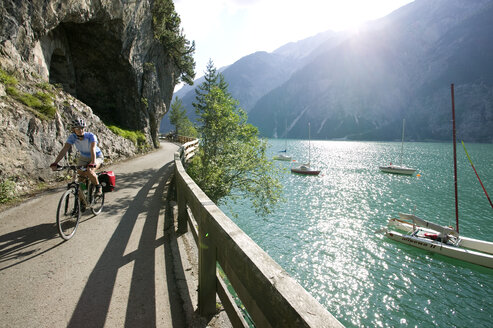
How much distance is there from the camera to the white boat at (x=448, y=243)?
46.7 feet

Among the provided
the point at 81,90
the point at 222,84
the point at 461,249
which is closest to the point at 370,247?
the point at 461,249

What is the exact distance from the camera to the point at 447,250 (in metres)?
15.0

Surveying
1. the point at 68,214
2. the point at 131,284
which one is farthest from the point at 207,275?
the point at 68,214

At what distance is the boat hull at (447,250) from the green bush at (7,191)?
2093cm

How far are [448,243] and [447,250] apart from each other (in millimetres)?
803

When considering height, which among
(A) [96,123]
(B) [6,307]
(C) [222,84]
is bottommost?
(B) [6,307]

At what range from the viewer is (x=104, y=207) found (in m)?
7.02

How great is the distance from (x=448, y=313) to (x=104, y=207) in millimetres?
15294

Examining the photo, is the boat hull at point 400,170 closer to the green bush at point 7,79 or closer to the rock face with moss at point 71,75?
the rock face with moss at point 71,75

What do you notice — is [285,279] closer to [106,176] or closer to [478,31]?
[106,176]

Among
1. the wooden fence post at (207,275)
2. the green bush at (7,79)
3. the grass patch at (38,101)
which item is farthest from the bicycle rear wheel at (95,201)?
the green bush at (7,79)

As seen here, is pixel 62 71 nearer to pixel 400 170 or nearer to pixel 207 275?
pixel 207 275

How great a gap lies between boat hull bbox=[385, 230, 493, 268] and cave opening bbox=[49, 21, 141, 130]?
24.2 m

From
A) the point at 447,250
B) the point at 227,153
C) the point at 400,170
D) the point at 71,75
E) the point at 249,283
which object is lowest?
the point at 447,250
